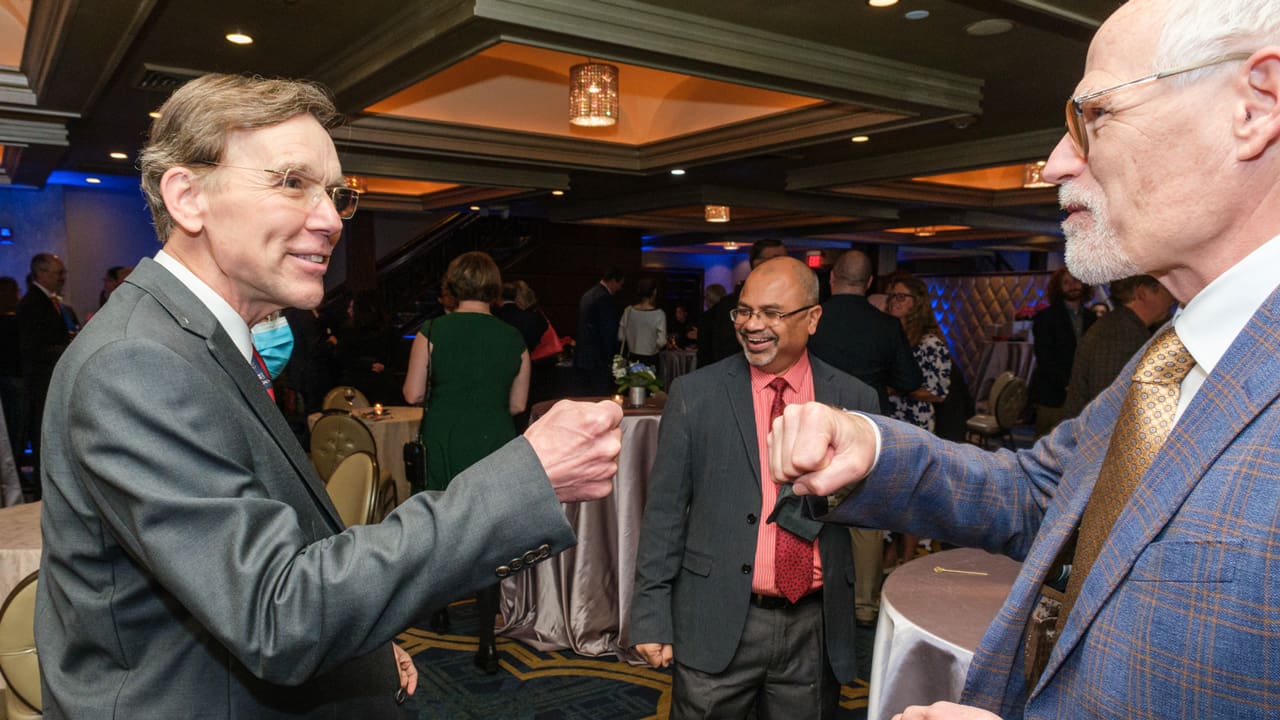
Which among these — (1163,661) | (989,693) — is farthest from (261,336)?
(1163,661)

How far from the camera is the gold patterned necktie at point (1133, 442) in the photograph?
0.88 metres

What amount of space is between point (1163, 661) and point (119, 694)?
3.94 feet

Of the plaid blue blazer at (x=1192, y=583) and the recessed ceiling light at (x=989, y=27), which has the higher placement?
the recessed ceiling light at (x=989, y=27)

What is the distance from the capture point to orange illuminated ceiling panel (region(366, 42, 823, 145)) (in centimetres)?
601

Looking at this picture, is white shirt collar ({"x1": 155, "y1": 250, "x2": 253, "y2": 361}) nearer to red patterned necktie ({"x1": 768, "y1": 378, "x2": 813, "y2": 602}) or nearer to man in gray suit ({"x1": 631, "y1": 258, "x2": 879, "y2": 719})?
man in gray suit ({"x1": 631, "y1": 258, "x2": 879, "y2": 719})

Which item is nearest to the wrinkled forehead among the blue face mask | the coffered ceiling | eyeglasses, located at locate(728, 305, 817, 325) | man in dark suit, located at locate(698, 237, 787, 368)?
eyeglasses, located at locate(728, 305, 817, 325)

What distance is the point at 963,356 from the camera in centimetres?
1216

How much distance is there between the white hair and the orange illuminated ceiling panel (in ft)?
17.2

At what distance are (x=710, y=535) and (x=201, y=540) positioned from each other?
4.73 feet

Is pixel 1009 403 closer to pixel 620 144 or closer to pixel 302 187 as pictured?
pixel 620 144

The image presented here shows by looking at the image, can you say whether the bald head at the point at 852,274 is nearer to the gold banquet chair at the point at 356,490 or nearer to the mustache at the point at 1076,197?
the gold banquet chair at the point at 356,490

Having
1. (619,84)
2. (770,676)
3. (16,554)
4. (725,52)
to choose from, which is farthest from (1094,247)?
(619,84)

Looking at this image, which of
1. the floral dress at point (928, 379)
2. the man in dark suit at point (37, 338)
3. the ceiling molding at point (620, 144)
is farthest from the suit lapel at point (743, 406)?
the man in dark suit at point (37, 338)

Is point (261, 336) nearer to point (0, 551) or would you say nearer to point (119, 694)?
point (0, 551)
